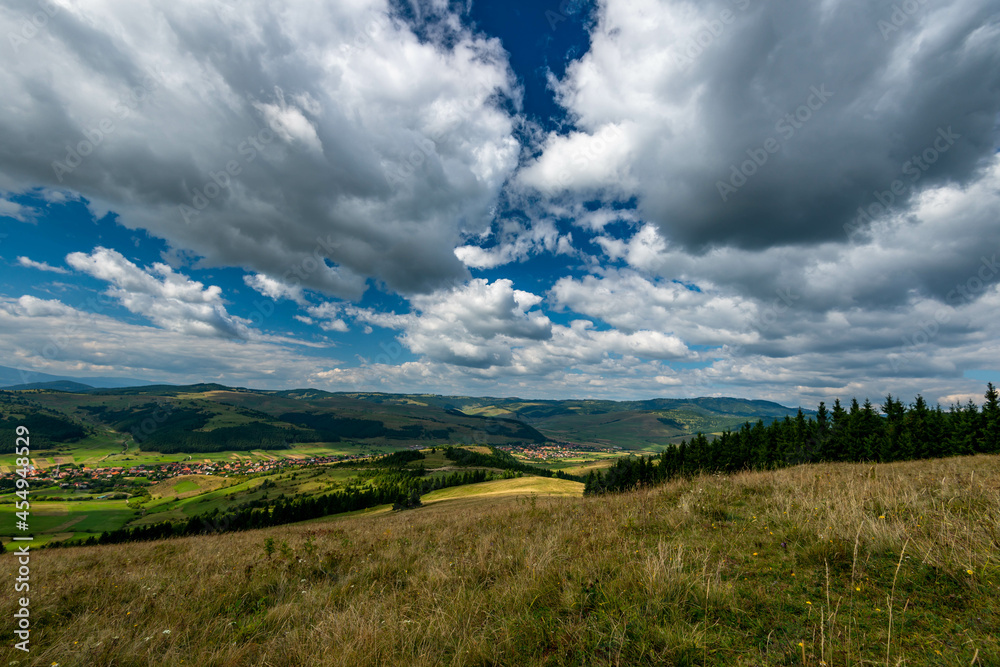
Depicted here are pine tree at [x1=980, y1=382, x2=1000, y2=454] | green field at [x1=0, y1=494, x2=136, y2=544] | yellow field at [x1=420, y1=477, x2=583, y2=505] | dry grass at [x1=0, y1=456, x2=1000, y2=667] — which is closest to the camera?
dry grass at [x1=0, y1=456, x2=1000, y2=667]

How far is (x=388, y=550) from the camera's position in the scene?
8477mm

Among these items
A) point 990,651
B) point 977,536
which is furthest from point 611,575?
point 977,536

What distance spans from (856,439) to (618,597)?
67494 millimetres

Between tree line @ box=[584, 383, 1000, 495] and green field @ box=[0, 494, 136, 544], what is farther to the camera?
green field @ box=[0, 494, 136, 544]

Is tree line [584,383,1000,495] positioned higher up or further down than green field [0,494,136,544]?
higher up

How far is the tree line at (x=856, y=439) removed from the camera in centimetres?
4269

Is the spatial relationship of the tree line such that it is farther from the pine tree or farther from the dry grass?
the dry grass

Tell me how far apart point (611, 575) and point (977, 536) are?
179 inches

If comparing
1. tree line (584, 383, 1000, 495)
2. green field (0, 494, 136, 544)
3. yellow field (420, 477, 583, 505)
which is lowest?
green field (0, 494, 136, 544)

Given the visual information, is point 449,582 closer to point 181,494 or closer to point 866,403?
point 866,403

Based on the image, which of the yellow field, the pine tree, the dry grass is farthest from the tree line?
the dry grass

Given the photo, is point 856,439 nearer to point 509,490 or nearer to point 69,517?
point 509,490

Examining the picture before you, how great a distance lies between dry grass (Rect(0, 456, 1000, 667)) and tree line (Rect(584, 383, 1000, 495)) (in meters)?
35.5

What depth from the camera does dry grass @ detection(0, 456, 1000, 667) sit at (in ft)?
12.1
